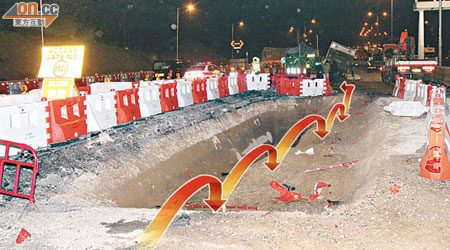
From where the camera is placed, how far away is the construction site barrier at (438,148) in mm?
8523

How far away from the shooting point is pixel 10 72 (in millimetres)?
41281

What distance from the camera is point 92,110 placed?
14.1 metres

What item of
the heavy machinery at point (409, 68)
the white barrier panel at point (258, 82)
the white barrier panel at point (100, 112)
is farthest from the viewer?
the heavy machinery at point (409, 68)

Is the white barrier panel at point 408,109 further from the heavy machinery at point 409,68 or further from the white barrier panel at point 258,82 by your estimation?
the heavy machinery at point 409,68

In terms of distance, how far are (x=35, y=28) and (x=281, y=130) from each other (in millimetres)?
41535

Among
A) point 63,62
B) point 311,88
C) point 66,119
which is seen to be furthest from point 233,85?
point 66,119

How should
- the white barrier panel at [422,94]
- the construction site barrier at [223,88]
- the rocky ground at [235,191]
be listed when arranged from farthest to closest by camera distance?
1. the construction site barrier at [223,88]
2. the white barrier panel at [422,94]
3. the rocky ground at [235,191]

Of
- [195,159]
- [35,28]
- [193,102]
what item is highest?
[35,28]

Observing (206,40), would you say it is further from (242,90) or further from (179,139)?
A: (179,139)

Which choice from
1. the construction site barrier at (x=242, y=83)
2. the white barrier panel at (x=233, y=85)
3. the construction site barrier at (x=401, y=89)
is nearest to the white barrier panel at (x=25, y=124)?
the white barrier panel at (x=233, y=85)

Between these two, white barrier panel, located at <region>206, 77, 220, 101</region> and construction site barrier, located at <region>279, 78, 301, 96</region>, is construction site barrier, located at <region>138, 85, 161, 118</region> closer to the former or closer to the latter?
white barrier panel, located at <region>206, 77, 220, 101</region>

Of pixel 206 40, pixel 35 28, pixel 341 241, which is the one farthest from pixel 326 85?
pixel 206 40

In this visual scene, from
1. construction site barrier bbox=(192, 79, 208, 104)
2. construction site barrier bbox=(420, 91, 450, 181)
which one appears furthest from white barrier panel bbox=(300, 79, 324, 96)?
construction site barrier bbox=(420, 91, 450, 181)

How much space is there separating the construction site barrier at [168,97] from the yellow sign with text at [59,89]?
4343 millimetres
